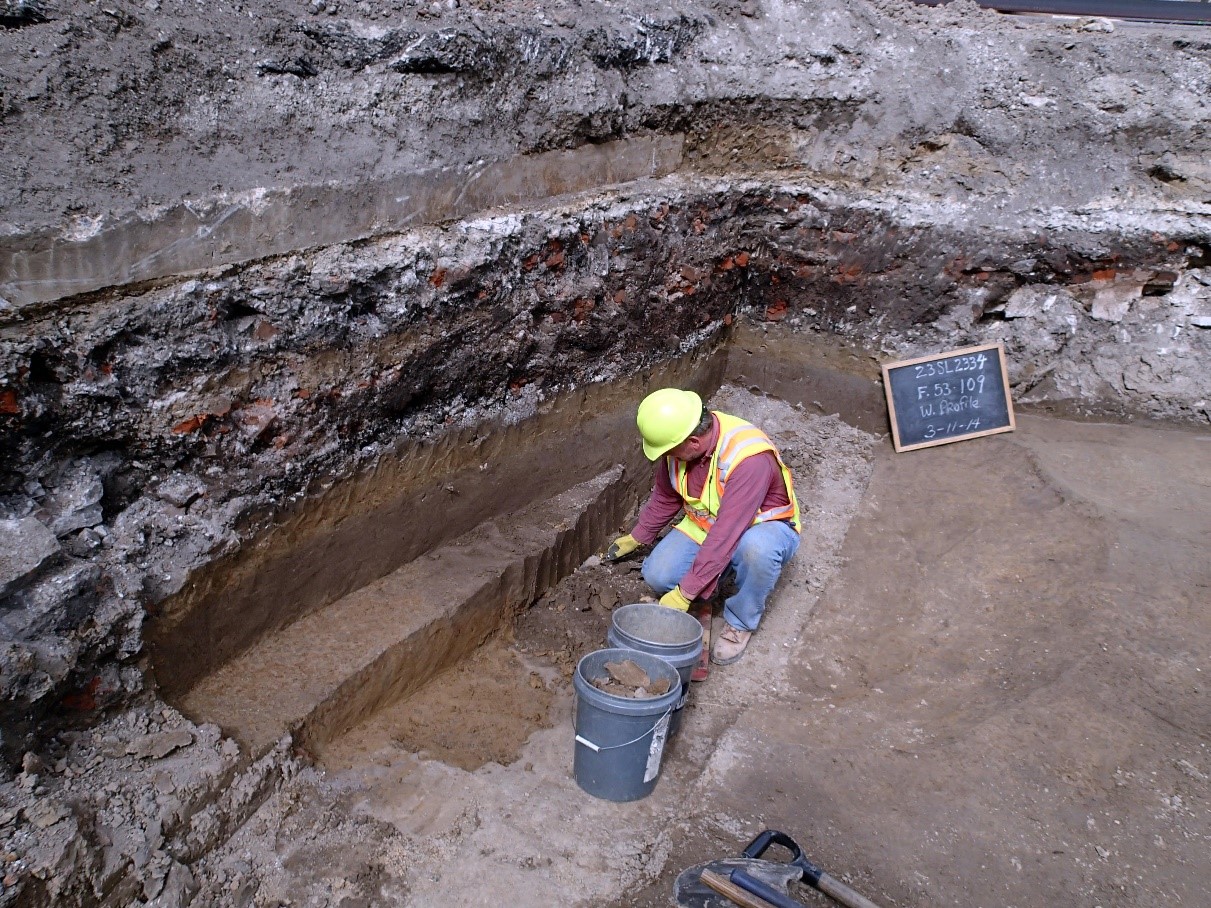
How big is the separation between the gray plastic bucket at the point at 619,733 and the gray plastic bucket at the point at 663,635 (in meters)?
0.12

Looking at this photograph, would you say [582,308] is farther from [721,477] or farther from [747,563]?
[747,563]

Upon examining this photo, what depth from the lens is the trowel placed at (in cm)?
247

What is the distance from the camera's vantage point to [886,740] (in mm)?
3297

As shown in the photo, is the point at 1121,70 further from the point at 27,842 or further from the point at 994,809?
the point at 27,842

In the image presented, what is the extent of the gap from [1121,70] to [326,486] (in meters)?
4.71

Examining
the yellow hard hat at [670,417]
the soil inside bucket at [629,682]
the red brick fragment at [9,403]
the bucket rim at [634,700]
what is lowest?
the soil inside bucket at [629,682]

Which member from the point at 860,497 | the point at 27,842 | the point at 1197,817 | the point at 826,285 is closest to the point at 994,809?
the point at 1197,817

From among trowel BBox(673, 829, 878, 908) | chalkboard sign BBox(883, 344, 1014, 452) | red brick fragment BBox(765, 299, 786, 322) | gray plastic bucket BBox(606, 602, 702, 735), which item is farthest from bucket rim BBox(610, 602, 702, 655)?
red brick fragment BBox(765, 299, 786, 322)

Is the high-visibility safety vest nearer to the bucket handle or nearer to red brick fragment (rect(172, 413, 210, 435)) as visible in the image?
the bucket handle

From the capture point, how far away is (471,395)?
380 cm

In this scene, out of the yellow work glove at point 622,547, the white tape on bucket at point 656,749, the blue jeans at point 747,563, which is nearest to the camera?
the white tape on bucket at point 656,749

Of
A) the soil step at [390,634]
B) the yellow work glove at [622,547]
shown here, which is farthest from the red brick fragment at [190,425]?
the yellow work glove at [622,547]

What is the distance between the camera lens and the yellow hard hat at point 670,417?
137 inches

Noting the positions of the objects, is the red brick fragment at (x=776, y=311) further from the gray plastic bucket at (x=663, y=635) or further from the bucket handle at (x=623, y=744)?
the bucket handle at (x=623, y=744)
